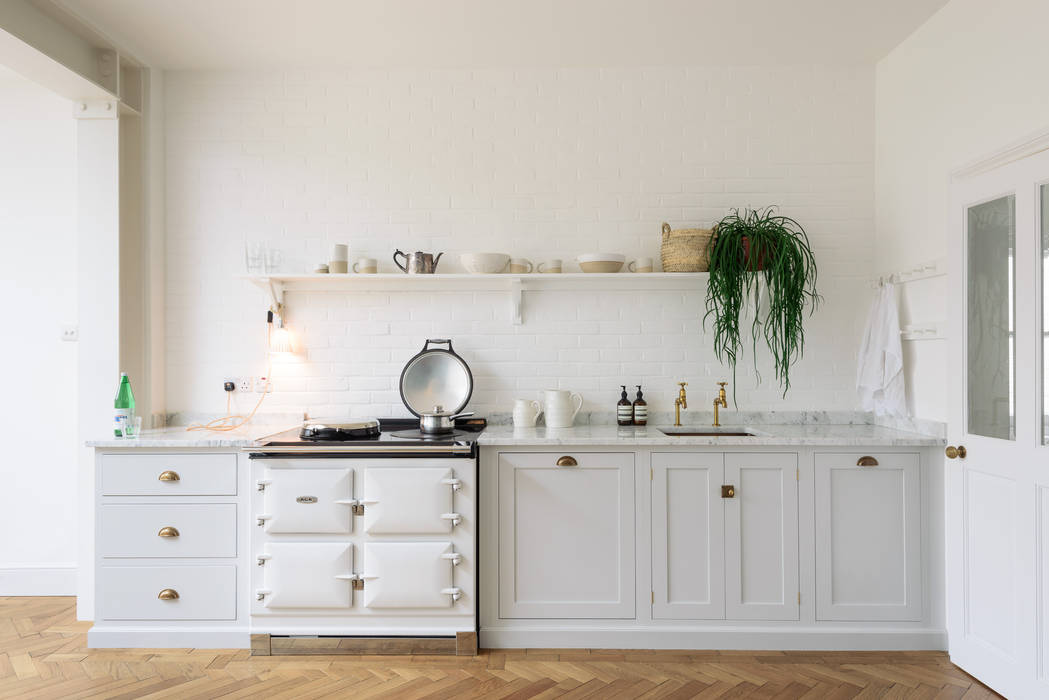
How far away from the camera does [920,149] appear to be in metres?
3.02

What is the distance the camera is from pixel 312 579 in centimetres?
278

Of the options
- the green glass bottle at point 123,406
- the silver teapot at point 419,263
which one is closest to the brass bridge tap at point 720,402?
the silver teapot at point 419,263

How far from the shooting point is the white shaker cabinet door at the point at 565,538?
112 inches

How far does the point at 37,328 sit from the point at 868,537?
4.50 metres

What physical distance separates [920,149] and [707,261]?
1.12 meters

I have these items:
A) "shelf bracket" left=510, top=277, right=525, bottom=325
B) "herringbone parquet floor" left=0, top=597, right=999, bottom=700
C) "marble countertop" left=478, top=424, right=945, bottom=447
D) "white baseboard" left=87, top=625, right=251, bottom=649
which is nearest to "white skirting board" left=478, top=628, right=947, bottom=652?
"herringbone parquet floor" left=0, top=597, right=999, bottom=700

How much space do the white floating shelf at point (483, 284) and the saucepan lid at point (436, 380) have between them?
13.0 inches

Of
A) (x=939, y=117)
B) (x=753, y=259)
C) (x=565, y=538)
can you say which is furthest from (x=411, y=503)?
(x=939, y=117)

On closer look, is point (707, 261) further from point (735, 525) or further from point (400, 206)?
point (400, 206)

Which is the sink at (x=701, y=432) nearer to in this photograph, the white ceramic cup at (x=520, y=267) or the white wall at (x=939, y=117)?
the white wall at (x=939, y=117)

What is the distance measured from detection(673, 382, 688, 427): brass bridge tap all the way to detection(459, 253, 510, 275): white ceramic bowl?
3.86 ft

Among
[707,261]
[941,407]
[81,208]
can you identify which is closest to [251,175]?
[81,208]

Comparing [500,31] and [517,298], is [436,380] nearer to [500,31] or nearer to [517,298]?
[517,298]

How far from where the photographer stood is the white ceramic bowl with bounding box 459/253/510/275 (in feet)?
10.6
